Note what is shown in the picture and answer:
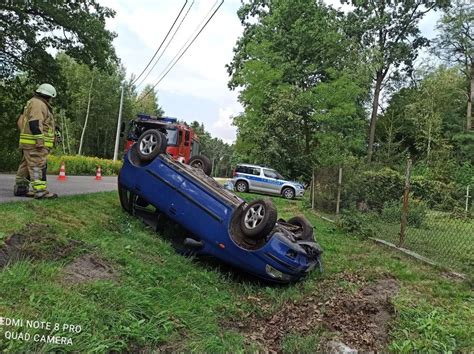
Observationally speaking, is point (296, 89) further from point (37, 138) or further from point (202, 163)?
point (37, 138)

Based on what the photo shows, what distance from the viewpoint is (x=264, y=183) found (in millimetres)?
22469

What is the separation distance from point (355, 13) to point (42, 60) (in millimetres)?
24189

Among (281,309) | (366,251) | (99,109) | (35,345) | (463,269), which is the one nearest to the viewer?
(35,345)

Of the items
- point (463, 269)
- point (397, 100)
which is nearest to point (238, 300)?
point (463, 269)

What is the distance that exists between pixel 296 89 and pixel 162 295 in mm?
22006

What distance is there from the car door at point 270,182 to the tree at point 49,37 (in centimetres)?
1077

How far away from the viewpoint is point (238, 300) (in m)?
5.41

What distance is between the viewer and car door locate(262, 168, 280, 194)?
22.4 metres

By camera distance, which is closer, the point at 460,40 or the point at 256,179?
the point at 256,179

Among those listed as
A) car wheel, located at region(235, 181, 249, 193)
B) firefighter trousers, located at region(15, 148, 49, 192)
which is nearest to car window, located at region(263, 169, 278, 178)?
car wheel, located at region(235, 181, 249, 193)

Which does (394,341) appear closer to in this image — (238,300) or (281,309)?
(281,309)

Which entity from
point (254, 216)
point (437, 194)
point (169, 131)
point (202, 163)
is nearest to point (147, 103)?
point (169, 131)

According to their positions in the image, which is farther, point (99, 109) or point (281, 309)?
point (99, 109)

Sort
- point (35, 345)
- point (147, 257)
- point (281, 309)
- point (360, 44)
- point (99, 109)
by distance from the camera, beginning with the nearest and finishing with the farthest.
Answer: point (35, 345) < point (281, 309) < point (147, 257) < point (360, 44) < point (99, 109)
